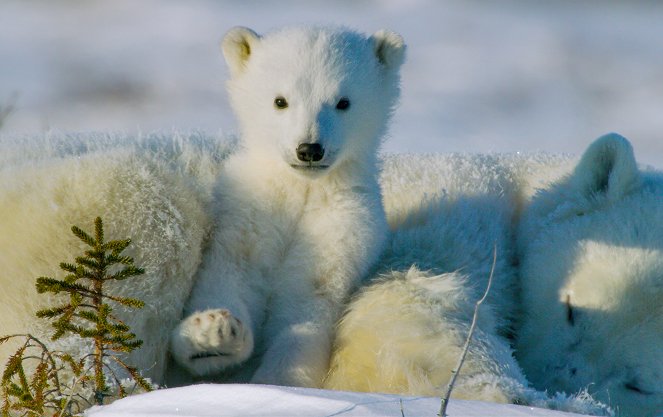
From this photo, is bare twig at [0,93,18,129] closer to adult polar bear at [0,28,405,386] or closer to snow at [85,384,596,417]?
adult polar bear at [0,28,405,386]

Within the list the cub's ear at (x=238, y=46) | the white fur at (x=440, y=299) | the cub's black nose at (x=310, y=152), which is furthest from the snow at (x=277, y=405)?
the cub's ear at (x=238, y=46)

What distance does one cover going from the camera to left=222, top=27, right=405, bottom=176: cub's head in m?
3.55

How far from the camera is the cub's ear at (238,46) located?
155 inches

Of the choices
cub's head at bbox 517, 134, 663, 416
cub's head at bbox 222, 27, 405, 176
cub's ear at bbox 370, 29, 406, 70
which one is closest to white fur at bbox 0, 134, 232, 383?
cub's head at bbox 222, 27, 405, 176

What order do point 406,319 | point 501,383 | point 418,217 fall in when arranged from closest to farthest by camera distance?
point 501,383
point 406,319
point 418,217

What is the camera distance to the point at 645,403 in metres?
3.75

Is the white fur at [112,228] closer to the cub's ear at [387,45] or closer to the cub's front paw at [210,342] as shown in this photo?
the cub's front paw at [210,342]

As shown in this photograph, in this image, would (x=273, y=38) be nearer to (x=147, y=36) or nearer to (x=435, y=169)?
(x=435, y=169)

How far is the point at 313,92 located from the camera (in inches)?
143

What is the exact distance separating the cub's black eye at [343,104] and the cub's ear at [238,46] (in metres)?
0.47

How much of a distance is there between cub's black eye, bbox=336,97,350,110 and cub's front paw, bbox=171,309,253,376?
0.92 m

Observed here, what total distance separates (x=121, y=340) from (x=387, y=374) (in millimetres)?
999

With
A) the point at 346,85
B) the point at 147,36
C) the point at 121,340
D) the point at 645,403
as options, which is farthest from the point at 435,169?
the point at 147,36

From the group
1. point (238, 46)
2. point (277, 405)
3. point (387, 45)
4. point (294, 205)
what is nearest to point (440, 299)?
point (294, 205)
